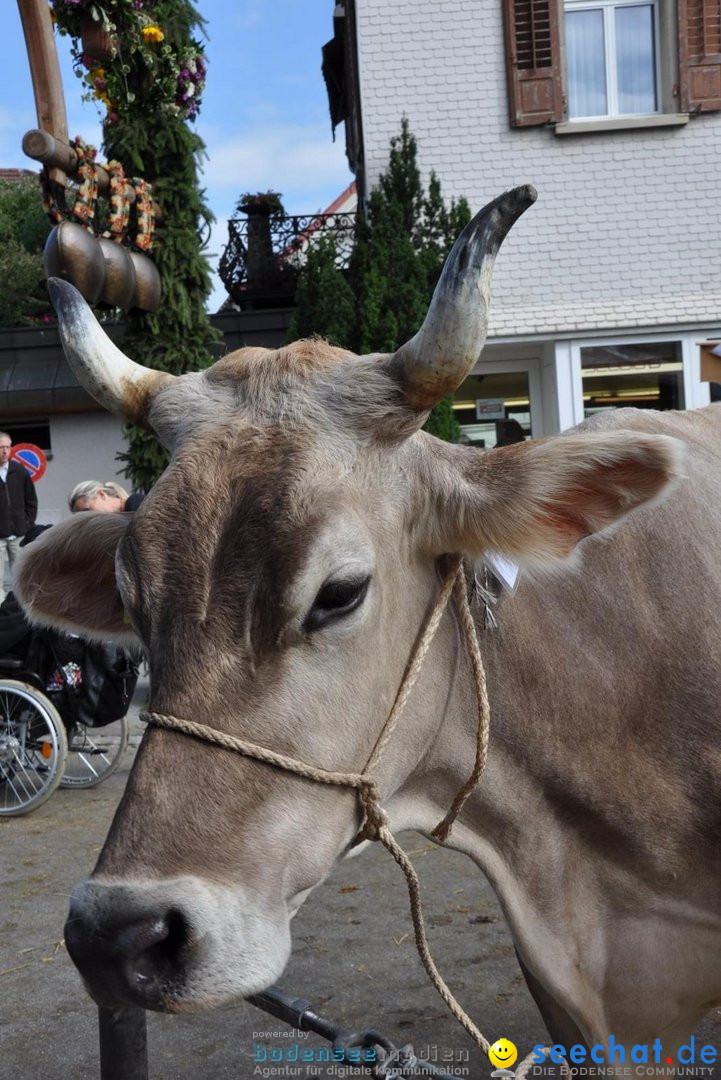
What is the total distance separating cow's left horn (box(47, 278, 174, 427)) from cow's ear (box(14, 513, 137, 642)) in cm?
30

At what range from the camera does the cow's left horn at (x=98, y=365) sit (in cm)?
231

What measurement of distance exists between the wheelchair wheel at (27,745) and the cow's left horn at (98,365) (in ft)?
14.5

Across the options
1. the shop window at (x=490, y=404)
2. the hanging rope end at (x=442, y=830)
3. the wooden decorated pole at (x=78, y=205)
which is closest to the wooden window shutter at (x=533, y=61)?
the shop window at (x=490, y=404)

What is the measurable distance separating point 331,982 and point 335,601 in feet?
9.02

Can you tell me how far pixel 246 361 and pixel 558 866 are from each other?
1317 mm

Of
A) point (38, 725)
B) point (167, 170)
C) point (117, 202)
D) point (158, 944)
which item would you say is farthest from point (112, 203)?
point (158, 944)

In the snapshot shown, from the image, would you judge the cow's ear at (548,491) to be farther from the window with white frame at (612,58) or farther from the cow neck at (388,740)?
the window with white frame at (612,58)

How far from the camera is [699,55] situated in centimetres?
1084

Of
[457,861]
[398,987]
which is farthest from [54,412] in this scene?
[398,987]

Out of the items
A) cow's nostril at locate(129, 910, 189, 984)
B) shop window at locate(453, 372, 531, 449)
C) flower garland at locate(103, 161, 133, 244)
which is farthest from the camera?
shop window at locate(453, 372, 531, 449)

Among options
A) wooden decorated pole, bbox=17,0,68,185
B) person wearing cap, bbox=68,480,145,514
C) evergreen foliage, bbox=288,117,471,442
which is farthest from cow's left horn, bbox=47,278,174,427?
evergreen foliage, bbox=288,117,471,442

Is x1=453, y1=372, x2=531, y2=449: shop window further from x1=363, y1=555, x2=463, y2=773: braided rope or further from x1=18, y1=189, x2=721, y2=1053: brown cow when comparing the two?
x1=363, y1=555, x2=463, y2=773: braided rope

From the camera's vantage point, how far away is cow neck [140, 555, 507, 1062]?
1764mm

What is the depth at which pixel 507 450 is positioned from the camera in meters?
2.12
